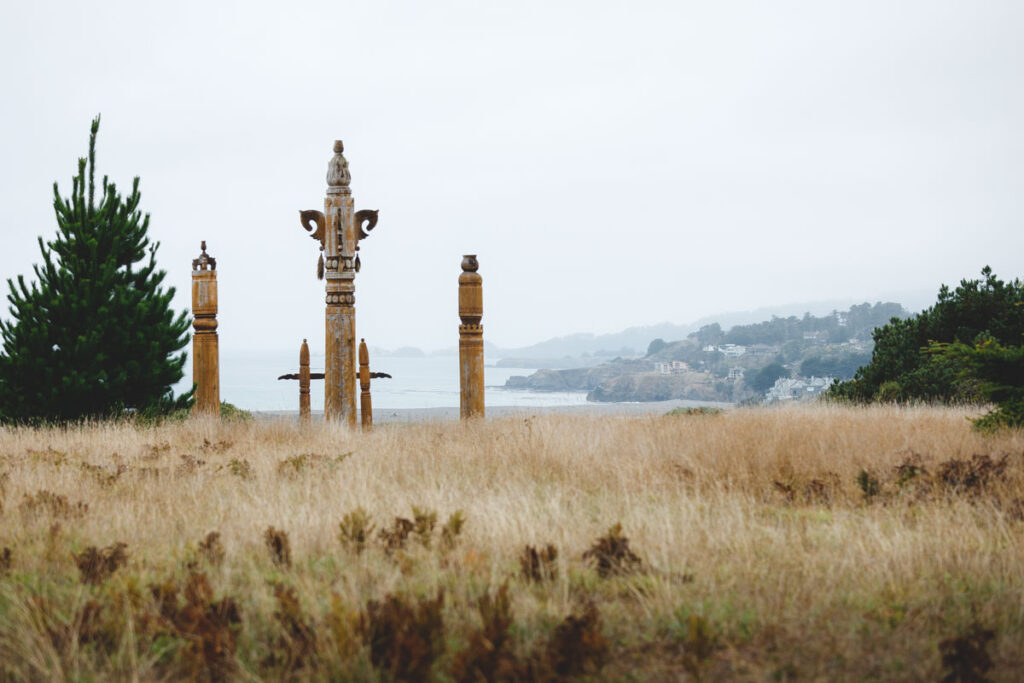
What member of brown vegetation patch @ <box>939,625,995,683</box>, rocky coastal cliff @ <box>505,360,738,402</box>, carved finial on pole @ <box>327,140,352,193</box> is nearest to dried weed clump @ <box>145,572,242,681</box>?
brown vegetation patch @ <box>939,625,995,683</box>

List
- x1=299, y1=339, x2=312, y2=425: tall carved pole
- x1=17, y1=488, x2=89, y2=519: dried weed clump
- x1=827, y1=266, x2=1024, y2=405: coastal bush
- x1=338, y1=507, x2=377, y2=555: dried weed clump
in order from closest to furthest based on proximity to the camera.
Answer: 1. x1=338, y1=507, x2=377, y2=555: dried weed clump
2. x1=17, y1=488, x2=89, y2=519: dried weed clump
3. x1=299, y1=339, x2=312, y2=425: tall carved pole
4. x1=827, y1=266, x2=1024, y2=405: coastal bush

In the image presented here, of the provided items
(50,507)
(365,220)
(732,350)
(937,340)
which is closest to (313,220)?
(365,220)

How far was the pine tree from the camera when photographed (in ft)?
40.0

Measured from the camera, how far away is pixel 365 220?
38.3 feet

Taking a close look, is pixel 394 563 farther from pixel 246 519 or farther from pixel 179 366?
pixel 179 366

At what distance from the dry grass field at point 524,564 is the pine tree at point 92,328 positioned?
3.82 metres

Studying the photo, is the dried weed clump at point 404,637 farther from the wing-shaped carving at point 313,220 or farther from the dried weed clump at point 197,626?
the wing-shaped carving at point 313,220

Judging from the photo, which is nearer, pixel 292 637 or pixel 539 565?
pixel 292 637

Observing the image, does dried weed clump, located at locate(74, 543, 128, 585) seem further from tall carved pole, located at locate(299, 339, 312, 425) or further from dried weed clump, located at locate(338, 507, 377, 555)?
tall carved pole, located at locate(299, 339, 312, 425)

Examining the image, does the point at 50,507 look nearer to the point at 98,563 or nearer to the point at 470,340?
the point at 98,563

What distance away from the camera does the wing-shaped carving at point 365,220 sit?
11.6 meters

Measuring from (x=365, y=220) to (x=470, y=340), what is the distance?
7.14ft

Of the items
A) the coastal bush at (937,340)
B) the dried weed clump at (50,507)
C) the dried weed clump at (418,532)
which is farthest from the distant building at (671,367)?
the dried weed clump at (418,532)

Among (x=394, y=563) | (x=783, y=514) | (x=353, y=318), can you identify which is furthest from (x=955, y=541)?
(x=353, y=318)
